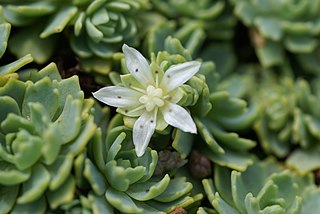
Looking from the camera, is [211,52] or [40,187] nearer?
[40,187]

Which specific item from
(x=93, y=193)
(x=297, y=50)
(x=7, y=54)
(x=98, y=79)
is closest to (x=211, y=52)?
(x=297, y=50)

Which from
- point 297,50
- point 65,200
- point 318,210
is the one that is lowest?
point 318,210

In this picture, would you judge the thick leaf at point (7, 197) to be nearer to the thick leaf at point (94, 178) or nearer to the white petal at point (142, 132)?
the thick leaf at point (94, 178)

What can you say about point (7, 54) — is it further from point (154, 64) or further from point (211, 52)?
point (211, 52)

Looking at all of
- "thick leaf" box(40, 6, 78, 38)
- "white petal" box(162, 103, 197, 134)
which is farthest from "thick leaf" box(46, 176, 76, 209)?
"thick leaf" box(40, 6, 78, 38)

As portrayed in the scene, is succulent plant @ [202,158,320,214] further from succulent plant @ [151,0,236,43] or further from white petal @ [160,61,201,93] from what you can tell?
succulent plant @ [151,0,236,43]

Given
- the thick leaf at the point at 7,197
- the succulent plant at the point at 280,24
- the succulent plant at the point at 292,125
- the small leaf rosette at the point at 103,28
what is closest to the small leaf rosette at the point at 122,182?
the thick leaf at the point at 7,197

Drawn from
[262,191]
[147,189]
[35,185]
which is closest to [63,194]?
[35,185]
